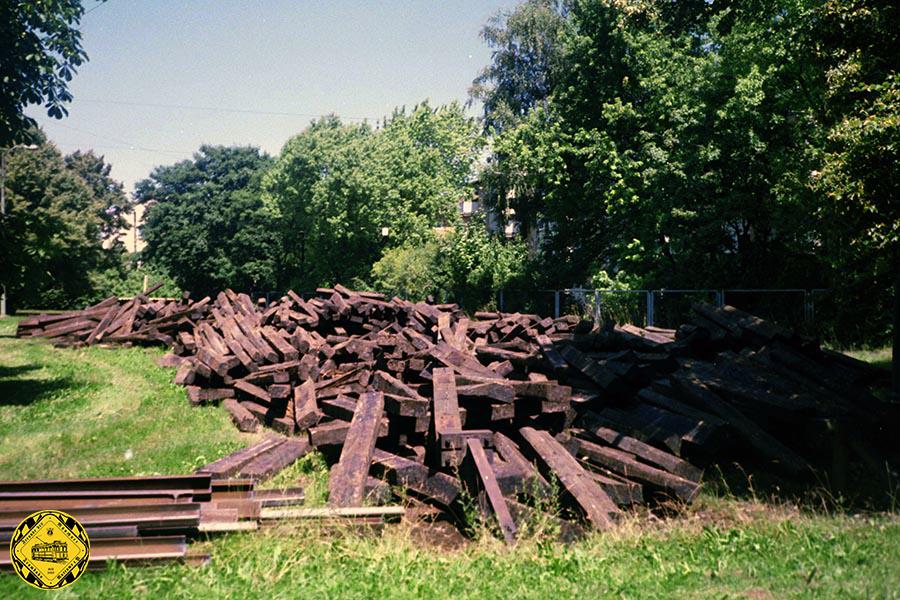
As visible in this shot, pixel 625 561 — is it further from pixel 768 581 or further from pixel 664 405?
pixel 664 405

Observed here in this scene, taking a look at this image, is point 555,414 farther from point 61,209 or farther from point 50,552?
point 61,209

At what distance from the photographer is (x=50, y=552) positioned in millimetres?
5160

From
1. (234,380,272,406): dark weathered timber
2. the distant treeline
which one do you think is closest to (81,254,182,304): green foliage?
the distant treeline

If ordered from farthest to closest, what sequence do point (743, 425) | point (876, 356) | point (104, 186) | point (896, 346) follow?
point (104, 186), point (876, 356), point (896, 346), point (743, 425)

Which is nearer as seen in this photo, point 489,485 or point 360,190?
point 489,485

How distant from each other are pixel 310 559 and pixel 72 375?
38.6 ft

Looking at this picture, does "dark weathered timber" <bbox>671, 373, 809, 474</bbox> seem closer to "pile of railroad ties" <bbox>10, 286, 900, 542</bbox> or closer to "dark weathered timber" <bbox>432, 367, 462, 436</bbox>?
"pile of railroad ties" <bbox>10, 286, 900, 542</bbox>

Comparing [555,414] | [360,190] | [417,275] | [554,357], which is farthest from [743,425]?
[360,190]

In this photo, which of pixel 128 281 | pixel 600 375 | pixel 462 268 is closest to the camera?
pixel 600 375

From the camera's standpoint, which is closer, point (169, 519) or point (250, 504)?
point (169, 519)

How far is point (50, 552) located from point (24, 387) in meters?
9.97

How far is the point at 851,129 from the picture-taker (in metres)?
10.5

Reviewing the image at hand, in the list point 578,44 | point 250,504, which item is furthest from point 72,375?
point 578,44

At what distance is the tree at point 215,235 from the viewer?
51.7 m
